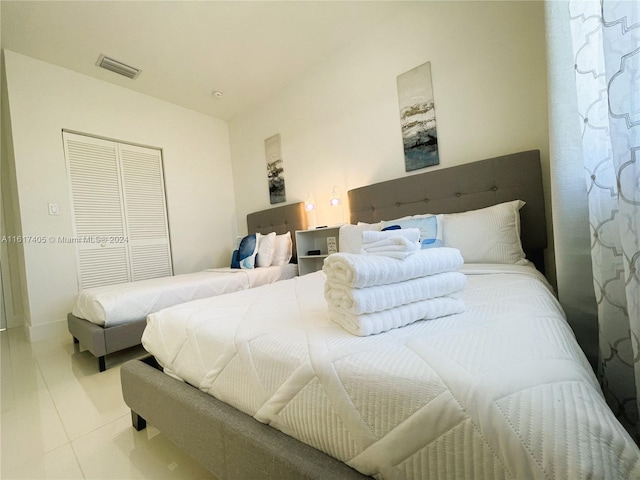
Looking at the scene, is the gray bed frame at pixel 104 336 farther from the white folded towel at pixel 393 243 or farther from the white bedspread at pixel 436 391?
the white folded towel at pixel 393 243

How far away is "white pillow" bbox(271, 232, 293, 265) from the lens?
3078 mm

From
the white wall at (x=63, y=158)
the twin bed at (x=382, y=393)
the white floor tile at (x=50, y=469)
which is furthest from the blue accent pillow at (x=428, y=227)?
the white wall at (x=63, y=158)

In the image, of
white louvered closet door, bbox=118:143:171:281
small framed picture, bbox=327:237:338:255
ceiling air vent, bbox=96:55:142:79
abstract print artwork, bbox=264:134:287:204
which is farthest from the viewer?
abstract print artwork, bbox=264:134:287:204

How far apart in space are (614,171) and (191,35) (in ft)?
10.4

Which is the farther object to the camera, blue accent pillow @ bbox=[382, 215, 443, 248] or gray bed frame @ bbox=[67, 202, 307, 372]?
gray bed frame @ bbox=[67, 202, 307, 372]

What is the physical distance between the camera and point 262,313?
1004 millimetres

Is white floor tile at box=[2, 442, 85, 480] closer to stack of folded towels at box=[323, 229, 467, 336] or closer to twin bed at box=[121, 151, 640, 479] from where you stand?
twin bed at box=[121, 151, 640, 479]

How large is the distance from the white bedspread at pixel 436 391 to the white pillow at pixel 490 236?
0.72m

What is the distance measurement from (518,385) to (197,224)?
13.1 feet

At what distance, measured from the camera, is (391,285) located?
0.75m

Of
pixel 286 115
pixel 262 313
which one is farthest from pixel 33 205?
pixel 262 313

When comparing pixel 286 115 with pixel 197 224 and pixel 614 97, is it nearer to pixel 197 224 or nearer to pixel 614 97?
pixel 197 224

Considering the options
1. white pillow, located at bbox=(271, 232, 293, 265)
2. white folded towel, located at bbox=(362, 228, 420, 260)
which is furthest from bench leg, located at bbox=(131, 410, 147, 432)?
white pillow, located at bbox=(271, 232, 293, 265)

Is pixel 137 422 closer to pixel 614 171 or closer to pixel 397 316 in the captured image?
pixel 397 316
